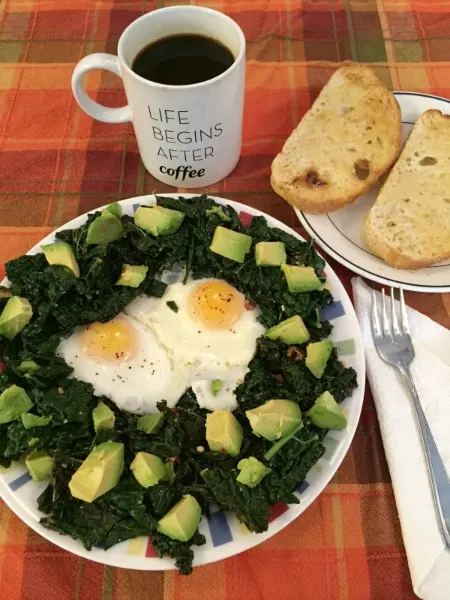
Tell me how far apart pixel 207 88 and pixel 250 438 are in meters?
1.23

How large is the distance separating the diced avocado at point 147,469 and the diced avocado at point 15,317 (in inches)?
24.0

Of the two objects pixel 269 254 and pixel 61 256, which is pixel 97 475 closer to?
pixel 61 256

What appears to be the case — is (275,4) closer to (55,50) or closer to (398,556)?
(55,50)

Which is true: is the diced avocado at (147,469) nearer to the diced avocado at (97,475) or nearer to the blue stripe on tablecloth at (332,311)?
the diced avocado at (97,475)

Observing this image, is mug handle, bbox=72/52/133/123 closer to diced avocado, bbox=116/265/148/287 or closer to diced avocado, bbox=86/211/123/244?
diced avocado, bbox=86/211/123/244

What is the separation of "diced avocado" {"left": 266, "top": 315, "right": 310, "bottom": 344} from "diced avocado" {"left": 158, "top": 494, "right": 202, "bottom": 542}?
596mm

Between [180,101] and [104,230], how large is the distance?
548mm

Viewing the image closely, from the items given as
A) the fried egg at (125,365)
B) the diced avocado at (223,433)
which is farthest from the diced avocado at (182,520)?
the fried egg at (125,365)

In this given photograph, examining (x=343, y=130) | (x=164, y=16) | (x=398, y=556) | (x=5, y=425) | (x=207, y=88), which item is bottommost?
(x=398, y=556)

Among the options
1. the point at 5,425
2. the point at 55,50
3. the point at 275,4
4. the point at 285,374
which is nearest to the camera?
the point at 5,425

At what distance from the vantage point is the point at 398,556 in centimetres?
171

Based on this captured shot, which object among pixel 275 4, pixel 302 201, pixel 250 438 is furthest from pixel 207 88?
pixel 275 4

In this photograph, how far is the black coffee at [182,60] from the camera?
2.07m

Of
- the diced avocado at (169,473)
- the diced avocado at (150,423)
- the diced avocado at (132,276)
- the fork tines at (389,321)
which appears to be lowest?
the fork tines at (389,321)
